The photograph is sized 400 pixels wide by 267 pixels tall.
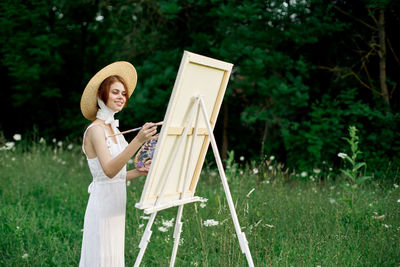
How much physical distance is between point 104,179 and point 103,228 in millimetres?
280

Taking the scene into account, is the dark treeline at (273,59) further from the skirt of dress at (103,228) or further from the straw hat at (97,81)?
the skirt of dress at (103,228)

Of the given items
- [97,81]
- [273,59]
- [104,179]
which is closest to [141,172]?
[104,179]

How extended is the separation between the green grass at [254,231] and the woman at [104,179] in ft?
1.76

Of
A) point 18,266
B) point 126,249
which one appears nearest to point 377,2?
point 126,249

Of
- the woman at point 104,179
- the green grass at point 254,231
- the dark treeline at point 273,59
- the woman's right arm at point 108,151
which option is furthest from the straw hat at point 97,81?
the dark treeline at point 273,59

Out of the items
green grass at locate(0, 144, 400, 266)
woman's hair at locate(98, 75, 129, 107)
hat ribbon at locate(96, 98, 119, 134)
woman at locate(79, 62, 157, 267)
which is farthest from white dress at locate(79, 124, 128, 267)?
green grass at locate(0, 144, 400, 266)

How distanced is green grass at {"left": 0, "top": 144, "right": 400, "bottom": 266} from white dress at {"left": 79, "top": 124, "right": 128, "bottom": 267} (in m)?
0.54

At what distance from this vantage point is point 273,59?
7.05 metres

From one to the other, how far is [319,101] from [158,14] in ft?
12.4

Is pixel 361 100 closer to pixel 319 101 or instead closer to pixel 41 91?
pixel 319 101

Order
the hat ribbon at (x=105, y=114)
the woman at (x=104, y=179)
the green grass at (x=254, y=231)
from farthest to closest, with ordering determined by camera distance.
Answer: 1. the green grass at (x=254, y=231)
2. the hat ribbon at (x=105, y=114)
3. the woman at (x=104, y=179)

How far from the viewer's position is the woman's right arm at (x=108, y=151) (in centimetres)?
212

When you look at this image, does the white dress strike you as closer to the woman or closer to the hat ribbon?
the woman

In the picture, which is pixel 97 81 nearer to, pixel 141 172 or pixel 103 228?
pixel 141 172
